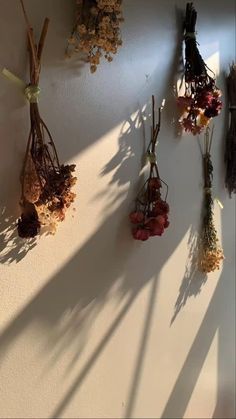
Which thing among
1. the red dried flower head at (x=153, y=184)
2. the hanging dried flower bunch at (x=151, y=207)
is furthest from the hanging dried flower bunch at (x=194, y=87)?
the red dried flower head at (x=153, y=184)

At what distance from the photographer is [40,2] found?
1.25m

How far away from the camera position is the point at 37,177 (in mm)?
1207

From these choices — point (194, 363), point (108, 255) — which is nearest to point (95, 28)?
point (108, 255)

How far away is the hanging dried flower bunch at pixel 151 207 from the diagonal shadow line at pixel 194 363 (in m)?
0.67

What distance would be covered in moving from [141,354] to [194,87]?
101 centimetres

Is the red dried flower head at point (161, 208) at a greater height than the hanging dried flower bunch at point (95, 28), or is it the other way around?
the hanging dried flower bunch at point (95, 28)

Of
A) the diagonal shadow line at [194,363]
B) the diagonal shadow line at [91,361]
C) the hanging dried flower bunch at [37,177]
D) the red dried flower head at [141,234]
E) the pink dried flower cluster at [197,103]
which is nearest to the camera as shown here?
the hanging dried flower bunch at [37,177]

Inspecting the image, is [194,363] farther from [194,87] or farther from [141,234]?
[194,87]

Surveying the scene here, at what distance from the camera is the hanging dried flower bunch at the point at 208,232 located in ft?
6.61

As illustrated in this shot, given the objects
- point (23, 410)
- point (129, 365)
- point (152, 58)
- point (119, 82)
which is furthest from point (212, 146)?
point (23, 410)

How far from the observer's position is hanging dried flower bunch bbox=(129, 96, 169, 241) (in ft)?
5.28

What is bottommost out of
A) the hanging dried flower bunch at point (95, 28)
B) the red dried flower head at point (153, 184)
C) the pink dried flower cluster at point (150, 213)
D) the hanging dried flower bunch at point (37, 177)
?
the pink dried flower cluster at point (150, 213)

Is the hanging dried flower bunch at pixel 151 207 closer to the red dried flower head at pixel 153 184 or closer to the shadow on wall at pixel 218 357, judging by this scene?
the red dried flower head at pixel 153 184

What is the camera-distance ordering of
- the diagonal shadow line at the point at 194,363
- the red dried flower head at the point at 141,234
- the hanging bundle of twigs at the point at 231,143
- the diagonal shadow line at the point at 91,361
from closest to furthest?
the diagonal shadow line at the point at 91,361 < the red dried flower head at the point at 141,234 < the diagonal shadow line at the point at 194,363 < the hanging bundle of twigs at the point at 231,143
